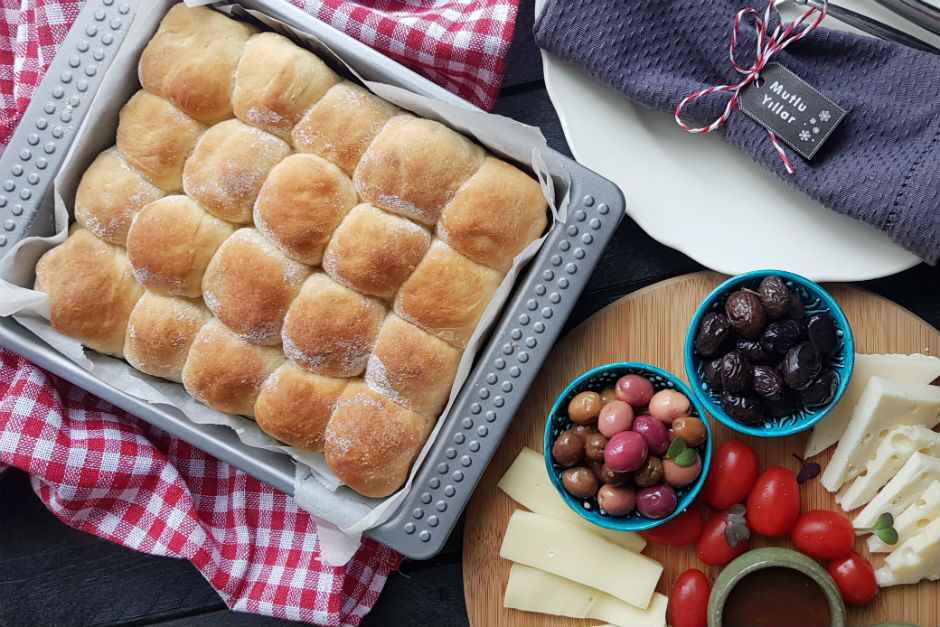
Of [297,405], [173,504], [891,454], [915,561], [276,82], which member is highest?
[276,82]

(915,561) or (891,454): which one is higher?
(891,454)

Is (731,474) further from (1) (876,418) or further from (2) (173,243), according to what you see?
(2) (173,243)

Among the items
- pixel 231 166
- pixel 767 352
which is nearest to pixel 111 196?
pixel 231 166

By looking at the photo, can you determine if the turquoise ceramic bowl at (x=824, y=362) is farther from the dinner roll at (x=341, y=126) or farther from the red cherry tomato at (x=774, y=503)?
the dinner roll at (x=341, y=126)

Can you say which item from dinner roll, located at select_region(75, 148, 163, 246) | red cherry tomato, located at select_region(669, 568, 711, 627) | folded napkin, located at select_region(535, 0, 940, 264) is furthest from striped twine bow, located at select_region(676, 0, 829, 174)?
dinner roll, located at select_region(75, 148, 163, 246)

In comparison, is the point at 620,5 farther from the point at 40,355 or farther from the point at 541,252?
the point at 40,355

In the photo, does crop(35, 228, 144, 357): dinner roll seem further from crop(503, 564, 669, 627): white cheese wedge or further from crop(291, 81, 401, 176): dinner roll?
crop(503, 564, 669, 627): white cheese wedge

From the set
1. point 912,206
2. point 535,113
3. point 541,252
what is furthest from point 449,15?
point 912,206

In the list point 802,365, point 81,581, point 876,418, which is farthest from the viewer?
point 81,581
